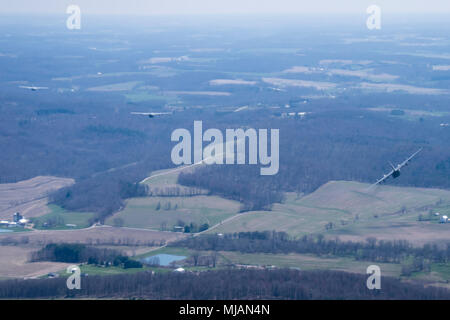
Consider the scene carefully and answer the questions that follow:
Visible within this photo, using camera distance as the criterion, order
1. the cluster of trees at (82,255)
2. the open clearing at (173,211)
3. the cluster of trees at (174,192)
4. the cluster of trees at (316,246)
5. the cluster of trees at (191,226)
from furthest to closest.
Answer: the cluster of trees at (174,192) < the open clearing at (173,211) < the cluster of trees at (191,226) < the cluster of trees at (316,246) < the cluster of trees at (82,255)

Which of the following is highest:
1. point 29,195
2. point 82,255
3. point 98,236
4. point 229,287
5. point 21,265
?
point 229,287

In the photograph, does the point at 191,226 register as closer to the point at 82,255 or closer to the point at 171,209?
the point at 171,209

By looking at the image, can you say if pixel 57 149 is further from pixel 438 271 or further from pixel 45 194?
pixel 438 271

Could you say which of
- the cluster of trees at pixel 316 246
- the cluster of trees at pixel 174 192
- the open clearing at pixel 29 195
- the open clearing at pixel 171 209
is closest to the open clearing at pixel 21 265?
the cluster of trees at pixel 316 246

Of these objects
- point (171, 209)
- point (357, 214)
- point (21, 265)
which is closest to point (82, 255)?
point (21, 265)

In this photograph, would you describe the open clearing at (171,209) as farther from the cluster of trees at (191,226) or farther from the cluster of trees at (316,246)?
the cluster of trees at (316,246)

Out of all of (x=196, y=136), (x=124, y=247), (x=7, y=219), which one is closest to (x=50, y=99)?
(x=196, y=136)
